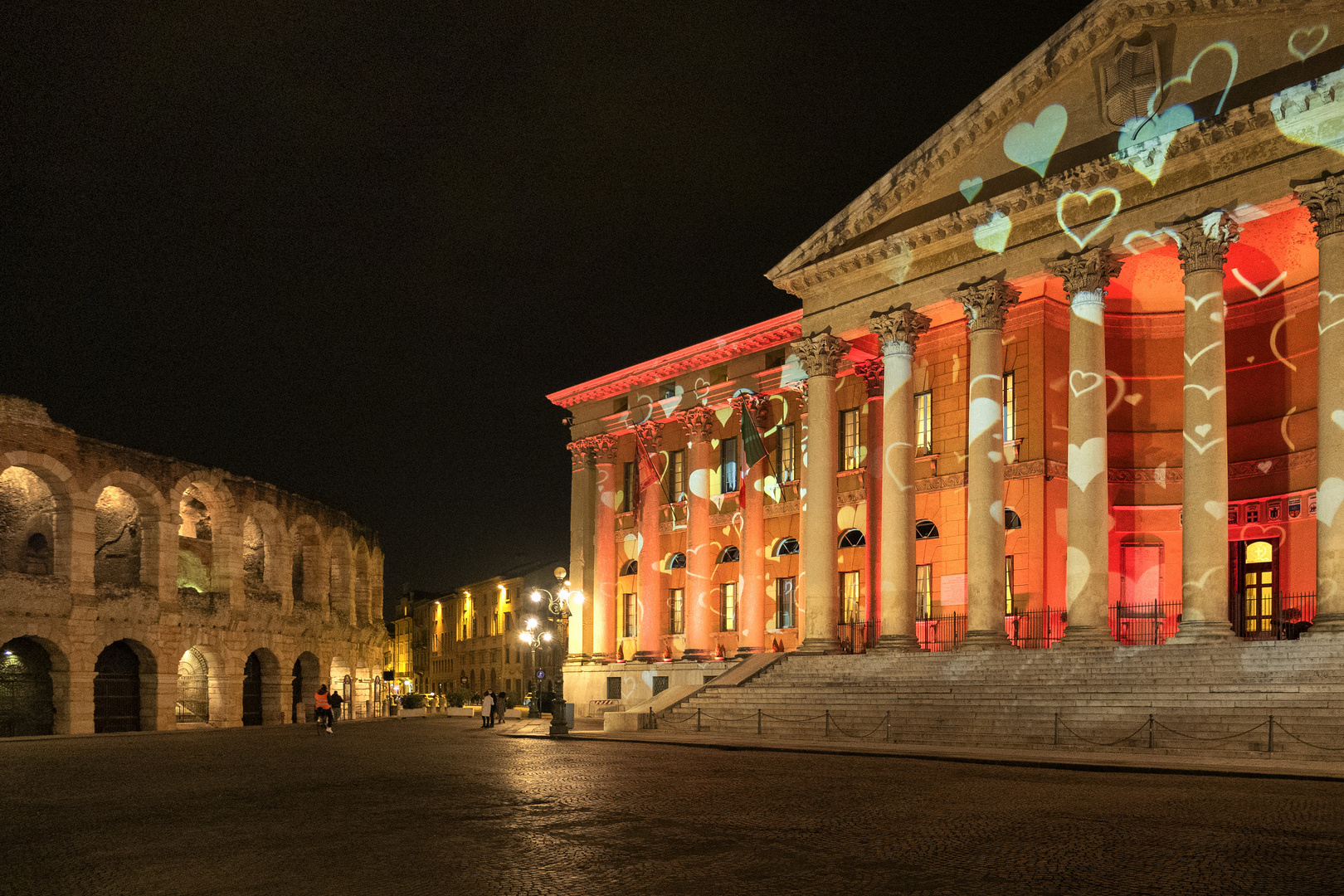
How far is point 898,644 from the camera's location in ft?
93.5

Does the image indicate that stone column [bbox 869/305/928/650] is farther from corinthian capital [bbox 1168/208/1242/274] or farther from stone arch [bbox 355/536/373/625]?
stone arch [bbox 355/536/373/625]

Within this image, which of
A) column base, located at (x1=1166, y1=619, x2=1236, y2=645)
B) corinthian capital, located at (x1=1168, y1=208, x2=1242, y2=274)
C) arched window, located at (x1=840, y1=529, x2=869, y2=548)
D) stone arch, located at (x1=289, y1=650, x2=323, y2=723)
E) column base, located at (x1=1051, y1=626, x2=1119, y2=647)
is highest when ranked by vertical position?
corinthian capital, located at (x1=1168, y1=208, x2=1242, y2=274)

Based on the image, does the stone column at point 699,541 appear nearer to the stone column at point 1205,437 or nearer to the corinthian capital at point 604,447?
the corinthian capital at point 604,447

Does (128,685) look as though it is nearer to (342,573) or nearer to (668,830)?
(342,573)

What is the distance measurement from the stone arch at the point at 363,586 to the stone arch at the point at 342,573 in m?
2.47

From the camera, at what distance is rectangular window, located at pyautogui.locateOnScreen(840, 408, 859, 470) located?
117 feet

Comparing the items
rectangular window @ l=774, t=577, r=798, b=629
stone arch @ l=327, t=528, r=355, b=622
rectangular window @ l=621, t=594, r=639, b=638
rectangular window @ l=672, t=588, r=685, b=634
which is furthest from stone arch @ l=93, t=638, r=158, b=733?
rectangular window @ l=774, t=577, r=798, b=629

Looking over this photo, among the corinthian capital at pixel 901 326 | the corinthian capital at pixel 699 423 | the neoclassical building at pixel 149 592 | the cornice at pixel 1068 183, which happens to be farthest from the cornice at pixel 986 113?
the neoclassical building at pixel 149 592

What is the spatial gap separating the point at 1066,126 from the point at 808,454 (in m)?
10.3

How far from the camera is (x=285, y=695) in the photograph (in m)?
45.9

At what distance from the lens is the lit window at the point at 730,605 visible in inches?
1538

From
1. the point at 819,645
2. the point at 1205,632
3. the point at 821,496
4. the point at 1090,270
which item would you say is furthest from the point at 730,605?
the point at 1205,632

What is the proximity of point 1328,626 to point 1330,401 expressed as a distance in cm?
402

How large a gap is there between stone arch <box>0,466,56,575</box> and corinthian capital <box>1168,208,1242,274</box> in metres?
33.6
